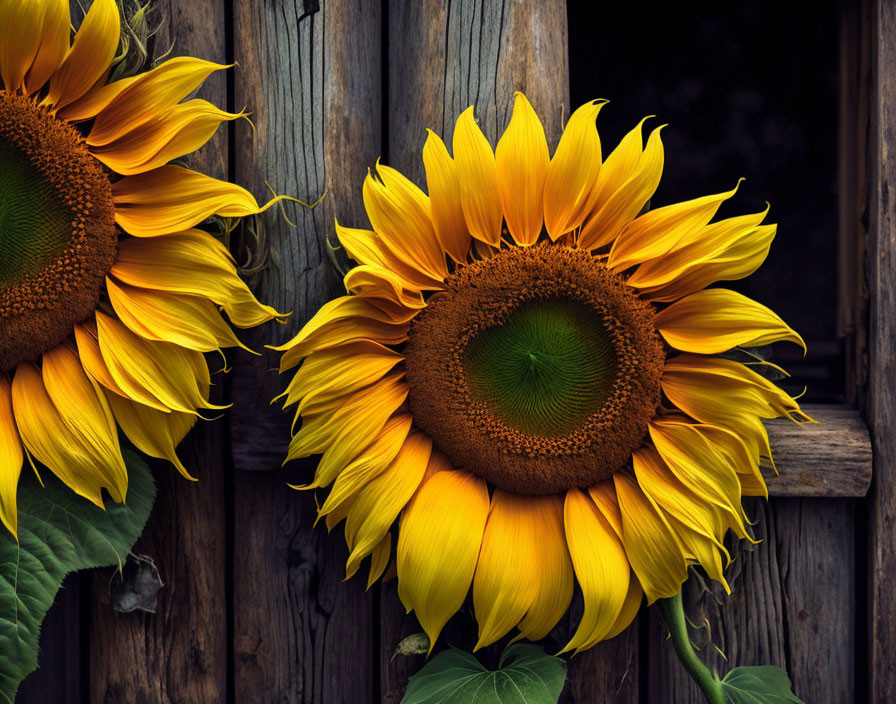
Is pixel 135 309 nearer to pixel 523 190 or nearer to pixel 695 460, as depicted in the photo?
pixel 523 190

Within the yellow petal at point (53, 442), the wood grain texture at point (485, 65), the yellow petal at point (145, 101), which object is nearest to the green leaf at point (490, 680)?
the yellow petal at point (53, 442)

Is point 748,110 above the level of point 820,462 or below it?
above

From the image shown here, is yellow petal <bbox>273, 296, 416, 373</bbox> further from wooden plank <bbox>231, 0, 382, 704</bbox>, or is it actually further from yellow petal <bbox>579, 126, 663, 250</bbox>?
yellow petal <bbox>579, 126, 663, 250</bbox>

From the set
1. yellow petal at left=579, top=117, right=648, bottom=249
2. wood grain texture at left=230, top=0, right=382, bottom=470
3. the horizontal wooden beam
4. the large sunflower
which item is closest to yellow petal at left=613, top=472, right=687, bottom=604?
the large sunflower

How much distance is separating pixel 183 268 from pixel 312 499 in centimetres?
38

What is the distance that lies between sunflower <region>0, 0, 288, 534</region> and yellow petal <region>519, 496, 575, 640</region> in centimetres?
45

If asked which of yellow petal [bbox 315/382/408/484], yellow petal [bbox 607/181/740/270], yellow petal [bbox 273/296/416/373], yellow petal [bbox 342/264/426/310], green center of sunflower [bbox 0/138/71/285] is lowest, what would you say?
yellow petal [bbox 315/382/408/484]

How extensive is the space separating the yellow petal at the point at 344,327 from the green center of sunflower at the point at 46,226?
262 millimetres

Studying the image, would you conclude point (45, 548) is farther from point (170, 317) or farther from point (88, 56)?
point (88, 56)

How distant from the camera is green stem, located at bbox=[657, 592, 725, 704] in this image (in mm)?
892

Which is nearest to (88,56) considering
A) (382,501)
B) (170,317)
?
(170,317)

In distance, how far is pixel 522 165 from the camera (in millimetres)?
835

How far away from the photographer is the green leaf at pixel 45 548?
874 millimetres

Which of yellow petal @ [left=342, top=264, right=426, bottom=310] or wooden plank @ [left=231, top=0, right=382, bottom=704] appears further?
wooden plank @ [left=231, top=0, right=382, bottom=704]
